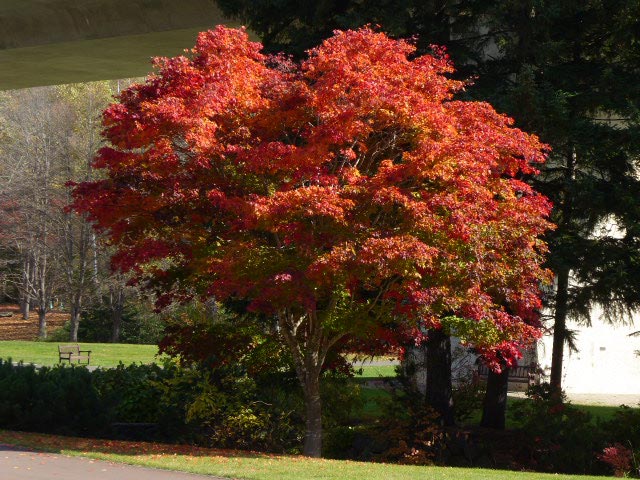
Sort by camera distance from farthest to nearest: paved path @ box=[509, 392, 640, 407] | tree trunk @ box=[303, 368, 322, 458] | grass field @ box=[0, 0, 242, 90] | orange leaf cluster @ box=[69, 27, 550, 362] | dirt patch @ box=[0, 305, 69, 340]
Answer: dirt patch @ box=[0, 305, 69, 340], paved path @ box=[509, 392, 640, 407], grass field @ box=[0, 0, 242, 90], tree trunk @ box=[303, 368, 322, 458], orange leaf cluster @ box=[69, 27, 550, 362]

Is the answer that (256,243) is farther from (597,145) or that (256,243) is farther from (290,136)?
(597,145)

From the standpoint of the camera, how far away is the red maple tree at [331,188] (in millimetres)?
11609

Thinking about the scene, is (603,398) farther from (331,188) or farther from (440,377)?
(331,188)

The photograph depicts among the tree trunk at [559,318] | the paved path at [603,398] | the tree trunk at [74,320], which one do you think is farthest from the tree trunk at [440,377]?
the tree trunk at [74,320]

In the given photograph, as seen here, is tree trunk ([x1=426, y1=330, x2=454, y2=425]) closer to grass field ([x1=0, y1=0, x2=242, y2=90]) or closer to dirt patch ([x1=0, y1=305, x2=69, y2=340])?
grass field ([x1=0, y1=0, x2=242, y2=90])

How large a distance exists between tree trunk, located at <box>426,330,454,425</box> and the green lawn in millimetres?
16053

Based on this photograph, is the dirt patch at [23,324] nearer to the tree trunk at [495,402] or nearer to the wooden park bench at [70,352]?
the wooden park bench at [70,352]

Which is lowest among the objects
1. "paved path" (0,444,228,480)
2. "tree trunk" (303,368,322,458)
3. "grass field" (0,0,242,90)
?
"paved path" (0,444,228,480)

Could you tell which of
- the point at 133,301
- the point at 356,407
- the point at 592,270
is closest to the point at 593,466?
the point at 592,270

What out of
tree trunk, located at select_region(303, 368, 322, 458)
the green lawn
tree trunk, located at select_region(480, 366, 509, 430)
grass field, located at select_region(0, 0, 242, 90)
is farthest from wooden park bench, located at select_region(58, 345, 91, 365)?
tree trunk, located at select_region(303, 368, 322, 458)

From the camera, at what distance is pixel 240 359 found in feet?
52.2

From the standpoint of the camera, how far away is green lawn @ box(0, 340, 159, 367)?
32875mm

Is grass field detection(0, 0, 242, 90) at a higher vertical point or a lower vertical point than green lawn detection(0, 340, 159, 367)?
higher

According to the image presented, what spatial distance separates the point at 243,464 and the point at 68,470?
6.91ft
